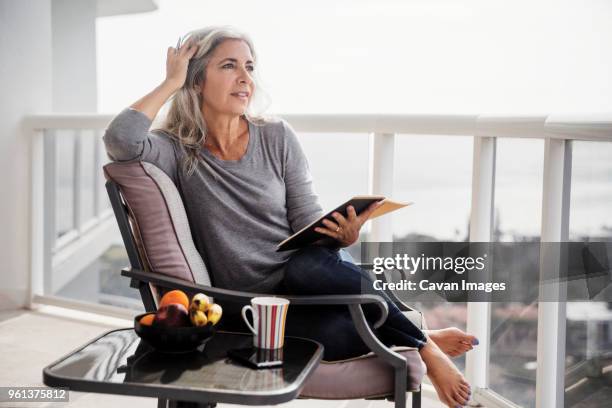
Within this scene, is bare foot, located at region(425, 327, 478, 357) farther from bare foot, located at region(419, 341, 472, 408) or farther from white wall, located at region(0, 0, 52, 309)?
white wall, located at region(0, 0, 52, 309)

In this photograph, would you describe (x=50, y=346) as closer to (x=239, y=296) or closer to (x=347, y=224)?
(x=239, y=296)

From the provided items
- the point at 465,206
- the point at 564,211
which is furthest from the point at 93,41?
the point at 564,211

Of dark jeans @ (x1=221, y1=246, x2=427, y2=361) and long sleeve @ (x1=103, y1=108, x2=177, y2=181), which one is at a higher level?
long sleeve @ (x1=103, y1=108, x2=177, y2=181)

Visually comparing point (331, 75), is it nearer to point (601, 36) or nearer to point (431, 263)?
point (601, 36)

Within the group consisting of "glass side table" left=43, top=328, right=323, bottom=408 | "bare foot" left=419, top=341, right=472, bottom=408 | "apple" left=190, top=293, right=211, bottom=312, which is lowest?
"bare foot" left=419, top=341, right=472, bottom=408

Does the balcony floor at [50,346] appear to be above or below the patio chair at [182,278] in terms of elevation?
below

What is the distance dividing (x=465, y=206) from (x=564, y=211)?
0.52 meters

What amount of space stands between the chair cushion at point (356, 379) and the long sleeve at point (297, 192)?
50 centimetres

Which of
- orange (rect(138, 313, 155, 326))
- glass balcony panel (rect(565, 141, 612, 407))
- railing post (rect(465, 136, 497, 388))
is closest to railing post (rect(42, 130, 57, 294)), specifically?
railing post (rect(465, 136, 497, 388))

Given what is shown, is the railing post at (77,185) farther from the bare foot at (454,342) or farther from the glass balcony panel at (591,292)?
the glass balcony panel at (591,292)

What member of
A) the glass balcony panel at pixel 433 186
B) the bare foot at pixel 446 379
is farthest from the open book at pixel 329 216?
the glass balcony panel at pixel 433 186

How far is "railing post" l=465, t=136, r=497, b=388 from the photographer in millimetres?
2396

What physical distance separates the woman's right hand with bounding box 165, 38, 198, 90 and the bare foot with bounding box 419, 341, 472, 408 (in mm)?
1007

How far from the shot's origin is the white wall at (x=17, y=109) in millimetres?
3537
